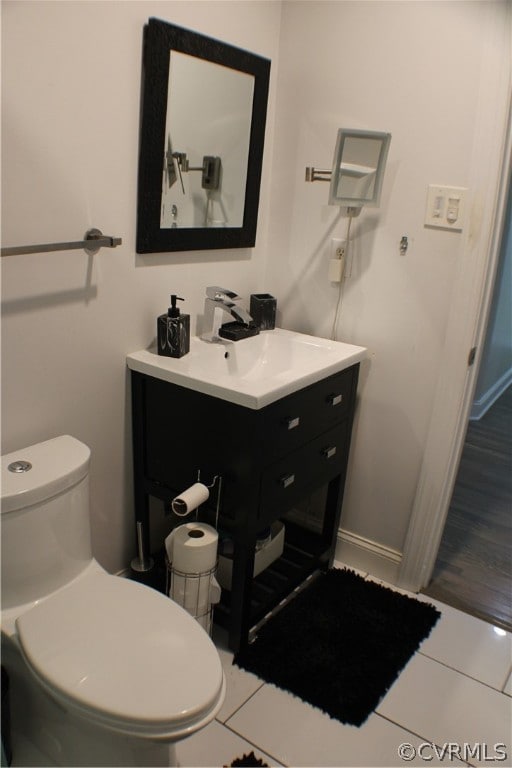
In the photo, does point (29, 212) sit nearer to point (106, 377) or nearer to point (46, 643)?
point (106, 377)

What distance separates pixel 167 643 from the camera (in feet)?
4.17

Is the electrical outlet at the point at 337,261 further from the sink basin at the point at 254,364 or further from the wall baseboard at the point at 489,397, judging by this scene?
the wall baseboard at the point at 489,397

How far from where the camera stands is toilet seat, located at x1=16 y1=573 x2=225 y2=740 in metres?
1.14

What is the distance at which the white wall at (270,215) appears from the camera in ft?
4.62

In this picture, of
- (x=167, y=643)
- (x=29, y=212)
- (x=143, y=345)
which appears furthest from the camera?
(x=143, y=345)

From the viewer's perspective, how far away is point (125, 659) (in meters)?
1.22

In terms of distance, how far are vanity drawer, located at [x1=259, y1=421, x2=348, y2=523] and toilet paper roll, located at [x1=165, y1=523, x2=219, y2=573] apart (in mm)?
164

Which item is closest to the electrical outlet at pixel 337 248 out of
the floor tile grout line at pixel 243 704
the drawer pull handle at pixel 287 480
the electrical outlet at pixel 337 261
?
the electrical outlet at pixel 337 261

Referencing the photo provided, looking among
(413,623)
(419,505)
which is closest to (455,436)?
(419,505)

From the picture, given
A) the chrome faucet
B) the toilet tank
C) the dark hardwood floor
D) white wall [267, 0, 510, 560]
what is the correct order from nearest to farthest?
the toilet tank < white wall [267, 0, 510, 560] < the chrome faucet < the dark hardwood floor

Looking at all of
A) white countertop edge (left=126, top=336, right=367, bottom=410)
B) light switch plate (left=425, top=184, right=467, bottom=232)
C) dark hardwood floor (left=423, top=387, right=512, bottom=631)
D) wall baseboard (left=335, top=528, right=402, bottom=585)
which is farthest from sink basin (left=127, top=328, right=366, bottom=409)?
dark hardwood floor (left=423, top=387, right=512, bottom=631)

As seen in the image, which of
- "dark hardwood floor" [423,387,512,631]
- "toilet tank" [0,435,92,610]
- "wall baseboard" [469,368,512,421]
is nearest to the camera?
"toilet tank" [0,435,92,610]

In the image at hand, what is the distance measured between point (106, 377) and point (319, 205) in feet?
3.03

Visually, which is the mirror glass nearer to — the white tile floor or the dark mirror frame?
the dark mirror frame
